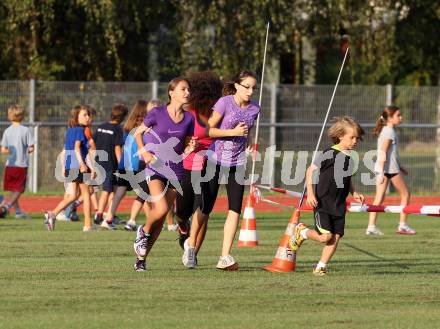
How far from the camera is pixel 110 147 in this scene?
19.6 meters

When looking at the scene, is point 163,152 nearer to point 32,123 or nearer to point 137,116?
point 137,116

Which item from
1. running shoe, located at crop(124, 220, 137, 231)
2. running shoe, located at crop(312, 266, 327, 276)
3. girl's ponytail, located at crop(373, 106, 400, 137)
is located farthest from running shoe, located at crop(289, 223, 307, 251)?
girl's ponytail, located at crop(373, 106, 400, 137)

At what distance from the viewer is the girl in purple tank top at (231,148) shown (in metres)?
12.9

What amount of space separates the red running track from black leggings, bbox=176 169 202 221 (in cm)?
1027

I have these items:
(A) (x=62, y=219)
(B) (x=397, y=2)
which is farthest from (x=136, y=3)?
(A) (x=62, y=219)

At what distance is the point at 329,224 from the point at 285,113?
17.4 meters

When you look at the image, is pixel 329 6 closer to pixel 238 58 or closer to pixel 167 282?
pixel 238 58

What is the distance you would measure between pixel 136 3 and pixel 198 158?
17.5m

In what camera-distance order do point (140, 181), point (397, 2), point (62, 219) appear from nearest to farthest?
1. point (140, 181)
2. point (62, 219)
3. point (397, 2)

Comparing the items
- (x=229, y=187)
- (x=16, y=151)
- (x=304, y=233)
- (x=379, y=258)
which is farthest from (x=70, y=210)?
(x=304, y=233)

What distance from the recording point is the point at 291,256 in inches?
508

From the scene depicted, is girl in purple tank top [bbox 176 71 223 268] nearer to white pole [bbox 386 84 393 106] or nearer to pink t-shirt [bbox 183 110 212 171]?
pink t-shirt [bbox 183 110 212 171]

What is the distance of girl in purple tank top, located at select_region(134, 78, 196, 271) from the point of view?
1258cm

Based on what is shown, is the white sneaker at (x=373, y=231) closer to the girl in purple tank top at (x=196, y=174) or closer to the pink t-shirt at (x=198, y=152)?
the girl in purple tank top at (x=196, y=174)
